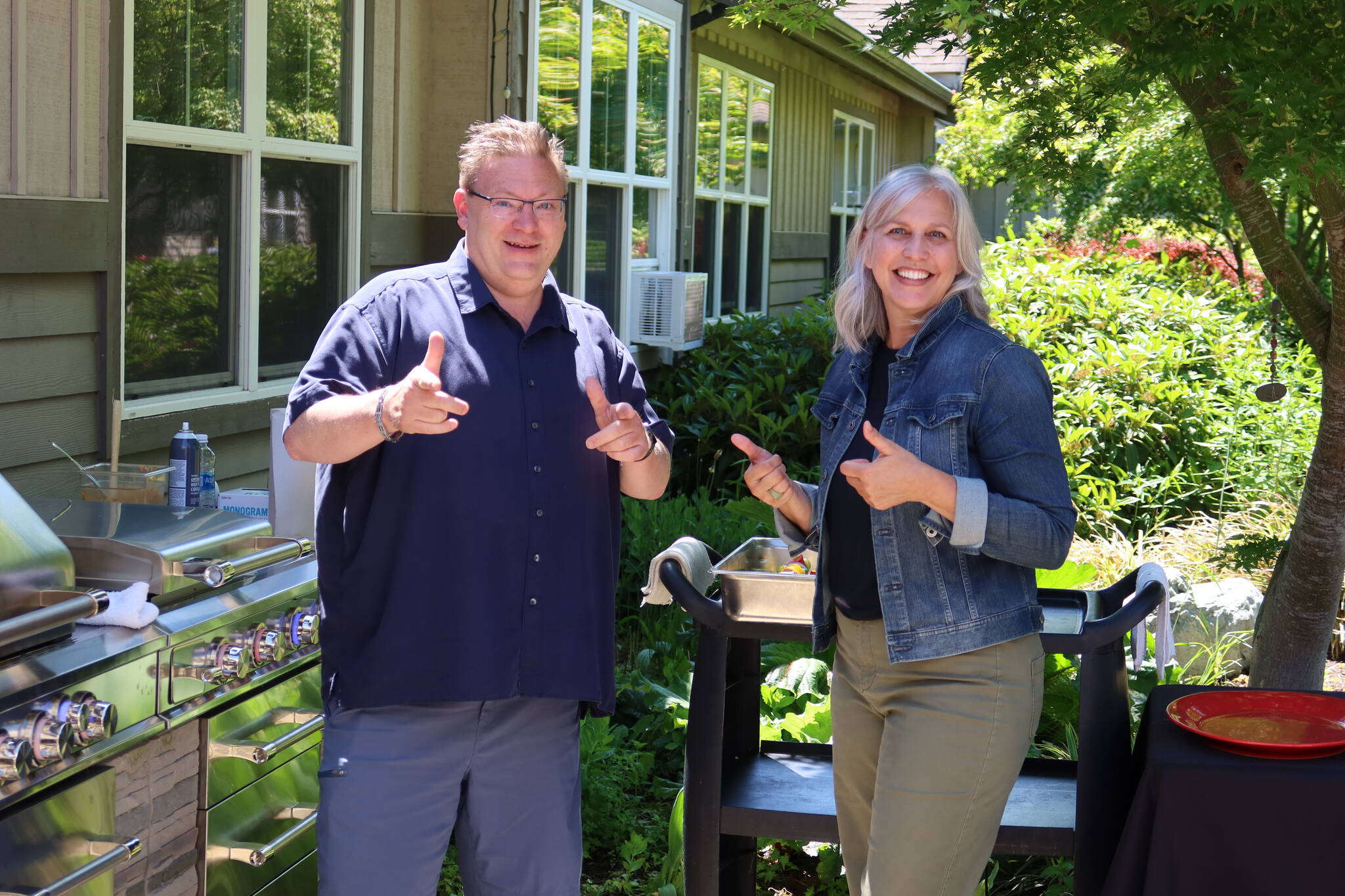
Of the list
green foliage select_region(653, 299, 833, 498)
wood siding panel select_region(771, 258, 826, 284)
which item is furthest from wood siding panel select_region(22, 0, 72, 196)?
wood siding panel select_region(771, 258, 826, 284)

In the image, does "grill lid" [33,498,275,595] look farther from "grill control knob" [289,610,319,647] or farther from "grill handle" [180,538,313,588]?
"grill control knob" [289,610,319,647]

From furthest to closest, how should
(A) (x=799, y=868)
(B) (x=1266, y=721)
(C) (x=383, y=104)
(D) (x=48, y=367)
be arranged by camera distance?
(C) (x=383, y=104)
(A) (x=799, y=868)
(D) (x=48, y=367)
(B) (x=1266, y=721)

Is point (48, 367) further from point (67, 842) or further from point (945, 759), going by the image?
point (945, 759)

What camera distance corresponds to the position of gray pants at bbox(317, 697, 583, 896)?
8.36 feet

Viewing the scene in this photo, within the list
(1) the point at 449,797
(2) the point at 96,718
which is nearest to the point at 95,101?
(2) the point at 96,718

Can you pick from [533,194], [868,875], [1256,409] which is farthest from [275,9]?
[1256,409]

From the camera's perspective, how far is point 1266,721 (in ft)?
9.15

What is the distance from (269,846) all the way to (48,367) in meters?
1.53

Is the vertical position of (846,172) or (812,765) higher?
(846,172)

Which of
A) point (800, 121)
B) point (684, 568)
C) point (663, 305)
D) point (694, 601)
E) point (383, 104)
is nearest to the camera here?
point (694, 601)

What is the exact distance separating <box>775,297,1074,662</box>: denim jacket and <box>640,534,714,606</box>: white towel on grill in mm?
695

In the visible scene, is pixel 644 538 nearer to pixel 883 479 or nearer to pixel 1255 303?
pixel 883 479

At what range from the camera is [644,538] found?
6473 mm

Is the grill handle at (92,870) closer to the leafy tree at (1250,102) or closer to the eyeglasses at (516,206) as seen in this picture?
the eyeglasses at (516,206)
